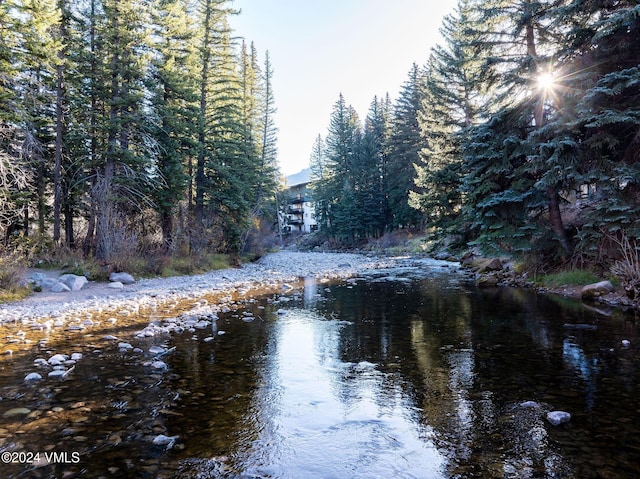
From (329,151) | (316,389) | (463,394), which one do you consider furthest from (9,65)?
(329,151)

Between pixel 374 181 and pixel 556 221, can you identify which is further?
pixel 374 181

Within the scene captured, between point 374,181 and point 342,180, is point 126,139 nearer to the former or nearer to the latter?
point 374,181

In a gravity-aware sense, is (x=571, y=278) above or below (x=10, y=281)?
below

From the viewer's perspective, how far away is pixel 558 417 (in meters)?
3.71

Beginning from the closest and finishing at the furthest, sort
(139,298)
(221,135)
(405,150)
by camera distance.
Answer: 1. (139,298)
2. (221,135)
3. (405,150)

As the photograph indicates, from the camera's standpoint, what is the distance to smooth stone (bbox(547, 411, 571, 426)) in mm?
3674

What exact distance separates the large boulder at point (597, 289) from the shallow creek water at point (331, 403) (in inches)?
118

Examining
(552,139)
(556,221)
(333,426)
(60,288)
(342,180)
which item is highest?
(342,180)

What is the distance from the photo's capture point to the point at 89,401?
13.8ft

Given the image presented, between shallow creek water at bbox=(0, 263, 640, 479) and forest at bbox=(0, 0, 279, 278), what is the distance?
9320mm

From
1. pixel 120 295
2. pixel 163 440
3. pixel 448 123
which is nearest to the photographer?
pixel 163 440

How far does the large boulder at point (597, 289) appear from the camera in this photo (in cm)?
1018

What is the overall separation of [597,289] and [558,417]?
27.9 ft

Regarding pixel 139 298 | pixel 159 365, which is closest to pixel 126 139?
pixel 139 298
